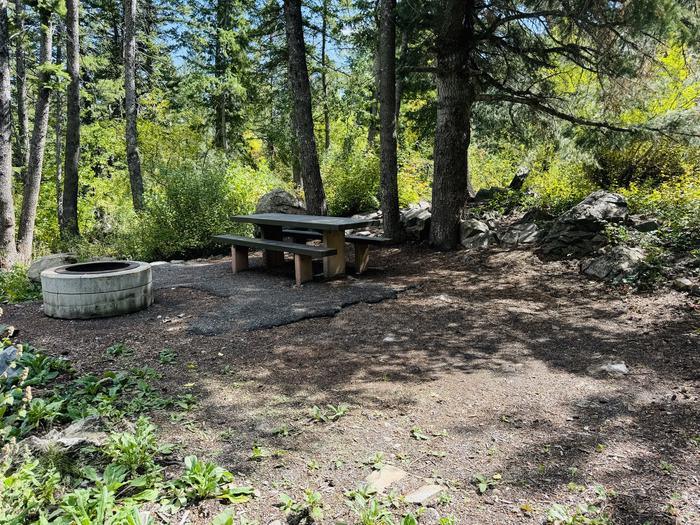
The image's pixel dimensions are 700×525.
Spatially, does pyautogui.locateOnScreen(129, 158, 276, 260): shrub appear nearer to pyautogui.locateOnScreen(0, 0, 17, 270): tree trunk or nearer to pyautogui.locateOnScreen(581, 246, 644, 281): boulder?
pyautogui.locateOnScreen(0, 0, 17, 270): tree trunk

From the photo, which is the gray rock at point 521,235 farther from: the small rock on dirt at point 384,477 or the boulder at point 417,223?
the small rock on dirt at point 384,477

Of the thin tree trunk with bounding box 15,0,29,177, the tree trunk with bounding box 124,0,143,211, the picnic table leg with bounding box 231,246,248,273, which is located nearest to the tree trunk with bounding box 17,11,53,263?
the tree trunk with bounding box 124,0,143,211

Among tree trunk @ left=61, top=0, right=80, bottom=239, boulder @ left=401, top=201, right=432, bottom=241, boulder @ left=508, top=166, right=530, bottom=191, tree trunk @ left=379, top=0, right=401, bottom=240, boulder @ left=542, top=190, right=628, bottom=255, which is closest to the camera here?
boulder @ left=542, top=190, right=628, bottom=255

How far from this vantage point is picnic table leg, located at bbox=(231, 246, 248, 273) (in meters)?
7.54

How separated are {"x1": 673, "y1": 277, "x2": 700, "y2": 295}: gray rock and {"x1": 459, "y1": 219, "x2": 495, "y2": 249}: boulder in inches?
119

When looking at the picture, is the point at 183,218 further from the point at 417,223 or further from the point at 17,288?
the point at 417,223

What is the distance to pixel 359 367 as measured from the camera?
3926mm

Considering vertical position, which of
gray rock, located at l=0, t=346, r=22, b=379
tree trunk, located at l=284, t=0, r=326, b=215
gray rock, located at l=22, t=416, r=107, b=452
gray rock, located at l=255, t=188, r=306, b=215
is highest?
tree trunk, located at l=284, t=0, r=326, b=215

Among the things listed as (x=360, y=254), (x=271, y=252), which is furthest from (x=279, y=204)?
(x=360, y=254)

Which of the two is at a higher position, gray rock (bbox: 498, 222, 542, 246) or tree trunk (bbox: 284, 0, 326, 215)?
tree trunk (bbox: 284, 0, 326, 215)

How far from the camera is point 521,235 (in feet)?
26.2

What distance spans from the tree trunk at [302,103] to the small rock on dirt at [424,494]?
7.58 meters

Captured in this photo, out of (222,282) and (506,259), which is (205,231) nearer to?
(222,282)

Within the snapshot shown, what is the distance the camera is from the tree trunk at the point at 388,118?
28.9 ft
